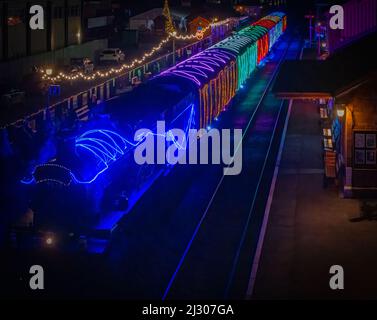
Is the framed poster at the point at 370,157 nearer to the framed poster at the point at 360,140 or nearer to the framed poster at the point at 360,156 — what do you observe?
the framed poster at the point at 360,156

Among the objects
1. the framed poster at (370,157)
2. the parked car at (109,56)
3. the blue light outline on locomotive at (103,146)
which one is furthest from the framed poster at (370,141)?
the parked car at (109,56)

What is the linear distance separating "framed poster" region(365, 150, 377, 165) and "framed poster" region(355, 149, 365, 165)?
10 cm

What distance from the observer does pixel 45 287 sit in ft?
45.0

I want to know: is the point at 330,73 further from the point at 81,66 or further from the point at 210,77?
the point at 81,66

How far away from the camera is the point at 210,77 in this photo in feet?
88.8

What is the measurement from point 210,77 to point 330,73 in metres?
6.71

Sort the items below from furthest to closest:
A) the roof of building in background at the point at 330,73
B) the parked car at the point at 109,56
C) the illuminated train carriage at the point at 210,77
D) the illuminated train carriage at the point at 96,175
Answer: the parked car at the point at 109,56 → the illuminated train carriage at the point at 210,77 → the roof of building in background at the point at 330,73 → the illuminated train carriage at the point at 96,175

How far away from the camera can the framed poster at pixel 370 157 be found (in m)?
19.6

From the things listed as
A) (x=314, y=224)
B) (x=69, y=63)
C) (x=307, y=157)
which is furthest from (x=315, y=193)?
(x=69, y=63)

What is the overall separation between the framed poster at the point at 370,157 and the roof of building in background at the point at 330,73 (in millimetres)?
1899

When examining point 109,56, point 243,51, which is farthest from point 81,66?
point 243,51

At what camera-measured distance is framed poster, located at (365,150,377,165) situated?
772 inches
